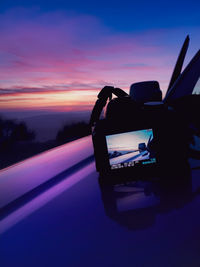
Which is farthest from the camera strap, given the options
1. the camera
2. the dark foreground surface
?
the dark foreground surface

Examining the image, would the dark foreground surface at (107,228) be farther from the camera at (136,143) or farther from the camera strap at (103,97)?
the camera strap at (103,97)

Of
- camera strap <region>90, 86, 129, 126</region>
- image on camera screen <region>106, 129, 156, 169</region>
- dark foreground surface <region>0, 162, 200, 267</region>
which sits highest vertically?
camera strap <region>90, 86, 129, 126</region>

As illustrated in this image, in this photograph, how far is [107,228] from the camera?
1.51 ft

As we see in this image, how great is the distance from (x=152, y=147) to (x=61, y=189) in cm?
34

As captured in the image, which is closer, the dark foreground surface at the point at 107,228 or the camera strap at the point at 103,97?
the dark foreground surface at the point at 107,228

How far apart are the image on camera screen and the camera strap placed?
0.14 m

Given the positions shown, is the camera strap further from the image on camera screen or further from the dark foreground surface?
the dark foreground surface

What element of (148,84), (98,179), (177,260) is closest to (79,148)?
(98,179)

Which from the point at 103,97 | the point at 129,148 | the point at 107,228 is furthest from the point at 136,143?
the point at 107,228

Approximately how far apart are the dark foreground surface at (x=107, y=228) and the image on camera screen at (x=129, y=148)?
0.09 m

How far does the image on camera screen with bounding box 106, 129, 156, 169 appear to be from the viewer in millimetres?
719

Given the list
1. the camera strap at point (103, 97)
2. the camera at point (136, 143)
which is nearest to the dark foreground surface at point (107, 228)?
the camera at point (136, 143)

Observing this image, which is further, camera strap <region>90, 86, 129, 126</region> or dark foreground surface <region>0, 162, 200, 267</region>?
camera strap <region>90, 86, 129, 126</region>

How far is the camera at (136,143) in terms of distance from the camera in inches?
28.3
